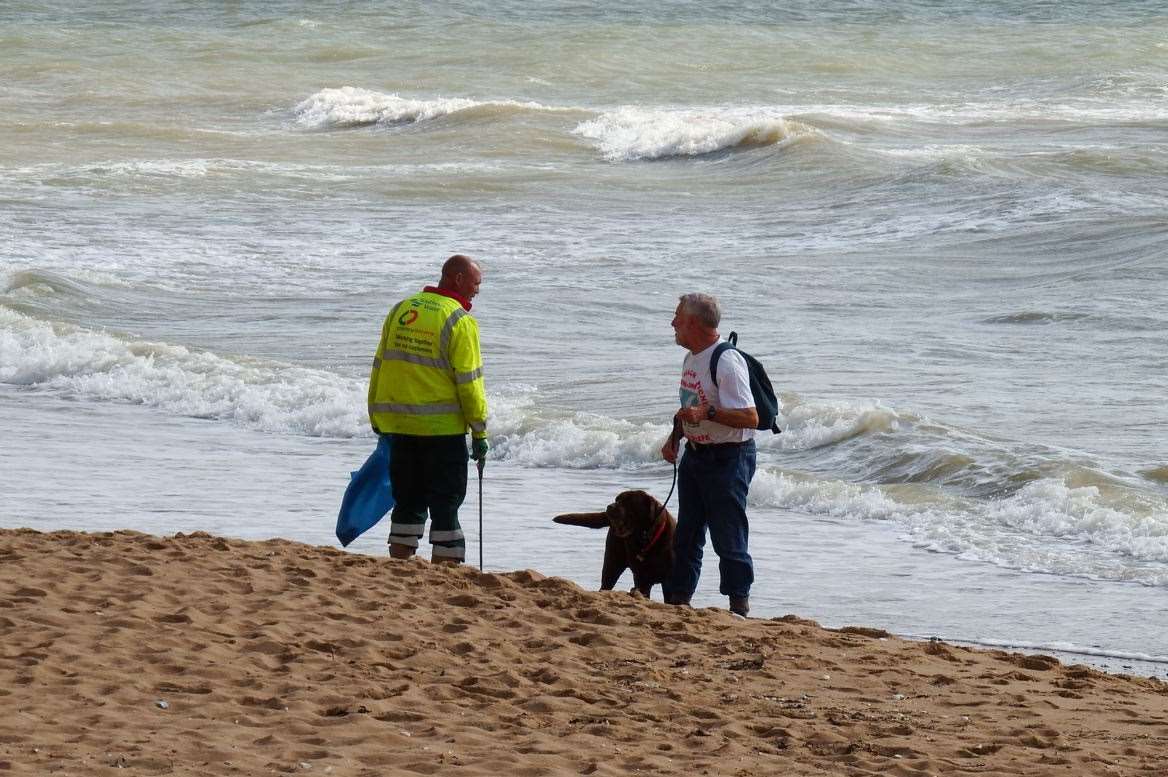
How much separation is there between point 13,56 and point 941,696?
44.6 meters

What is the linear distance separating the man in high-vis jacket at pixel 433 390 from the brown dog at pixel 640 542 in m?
0.72

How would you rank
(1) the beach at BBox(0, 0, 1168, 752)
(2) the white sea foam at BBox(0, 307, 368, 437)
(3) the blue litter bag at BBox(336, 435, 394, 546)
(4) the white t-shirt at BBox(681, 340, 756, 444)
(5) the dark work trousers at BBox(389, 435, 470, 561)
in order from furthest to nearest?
1. (2) the white sea foam at BBox(0, 307, 368, 437)
2. (3) the blue litter bag at BBox(336, 435, 394, 546)
3. (5) the dark work trousers at BBox(389, 435, 470, 561)
4. (4) the white t-shirt at BBox(681, 340, 756, 444)
5. (1) the beach at BBox(0, 0, 1168, 752)

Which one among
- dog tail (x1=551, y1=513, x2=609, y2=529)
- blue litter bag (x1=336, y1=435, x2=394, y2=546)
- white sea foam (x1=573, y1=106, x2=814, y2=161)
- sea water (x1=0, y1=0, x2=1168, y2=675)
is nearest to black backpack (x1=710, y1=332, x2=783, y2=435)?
dog tail (x1=551, y1=513, x2=609, y2=529)

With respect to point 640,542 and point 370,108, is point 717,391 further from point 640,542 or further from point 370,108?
point 370,108

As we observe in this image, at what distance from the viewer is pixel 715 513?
7.91 meters

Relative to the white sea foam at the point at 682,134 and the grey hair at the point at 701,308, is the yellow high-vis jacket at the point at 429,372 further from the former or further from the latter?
the white sea foam at the point at 682,134

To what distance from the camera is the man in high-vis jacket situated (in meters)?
7.89

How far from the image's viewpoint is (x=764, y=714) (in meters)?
6.23

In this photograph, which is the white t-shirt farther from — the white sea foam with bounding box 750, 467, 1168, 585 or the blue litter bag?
the white sea foam with bounding box 750, 467, 1168, 585

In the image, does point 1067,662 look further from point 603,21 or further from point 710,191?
point 603,21

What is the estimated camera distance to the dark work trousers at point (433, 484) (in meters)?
8.12

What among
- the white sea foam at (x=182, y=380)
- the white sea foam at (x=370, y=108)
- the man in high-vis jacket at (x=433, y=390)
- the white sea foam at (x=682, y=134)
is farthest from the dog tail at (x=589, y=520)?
the white sea foam at (x=370, y=108)

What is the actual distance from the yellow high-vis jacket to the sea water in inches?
64.9

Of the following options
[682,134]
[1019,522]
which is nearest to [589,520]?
[1019,522]
